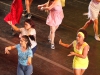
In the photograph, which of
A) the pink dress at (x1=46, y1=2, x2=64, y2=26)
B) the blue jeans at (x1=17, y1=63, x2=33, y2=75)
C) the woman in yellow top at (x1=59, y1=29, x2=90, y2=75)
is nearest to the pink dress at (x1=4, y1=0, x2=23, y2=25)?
the pink dress at (x1=46, y1=2, x2=64, y2=26)

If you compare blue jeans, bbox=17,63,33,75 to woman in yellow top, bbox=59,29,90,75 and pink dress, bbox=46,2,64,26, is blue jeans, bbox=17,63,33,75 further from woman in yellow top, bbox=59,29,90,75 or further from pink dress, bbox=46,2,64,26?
pink dress, bbox=46,2,64,26

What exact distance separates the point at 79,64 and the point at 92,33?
3.25 m

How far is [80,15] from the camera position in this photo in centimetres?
921

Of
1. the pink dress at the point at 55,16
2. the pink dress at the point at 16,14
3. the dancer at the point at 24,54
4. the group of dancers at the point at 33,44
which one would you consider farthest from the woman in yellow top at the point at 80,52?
the pink dress at the point at 16,14

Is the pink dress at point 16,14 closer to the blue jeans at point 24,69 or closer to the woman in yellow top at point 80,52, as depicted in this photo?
the blue jeans at point 24,69

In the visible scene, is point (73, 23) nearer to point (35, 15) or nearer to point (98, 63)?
point (35, 15)

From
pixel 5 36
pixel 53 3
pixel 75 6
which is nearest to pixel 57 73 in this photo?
pixel 53 3

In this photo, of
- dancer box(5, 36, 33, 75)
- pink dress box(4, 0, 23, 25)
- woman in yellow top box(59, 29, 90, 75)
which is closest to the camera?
dancer box(5, 36, 33, 75)

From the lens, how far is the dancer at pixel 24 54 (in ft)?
14.4

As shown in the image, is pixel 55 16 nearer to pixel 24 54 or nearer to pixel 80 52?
pixel 80 52

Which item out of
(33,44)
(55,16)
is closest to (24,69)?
(33,44)

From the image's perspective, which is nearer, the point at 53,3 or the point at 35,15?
the point at 53,3

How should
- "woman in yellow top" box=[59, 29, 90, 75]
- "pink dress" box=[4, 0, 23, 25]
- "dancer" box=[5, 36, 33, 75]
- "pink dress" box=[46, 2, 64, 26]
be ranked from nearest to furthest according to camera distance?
"dancer" box=[5, 36, 33, 75] → "woman in yellow top" box=[59, 29, 90, 75] → "pink dress" box=[46, 2, 64, 26] → "pink dress" box=[4, 0, 23, 25]

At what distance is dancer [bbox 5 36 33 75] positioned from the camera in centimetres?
439
